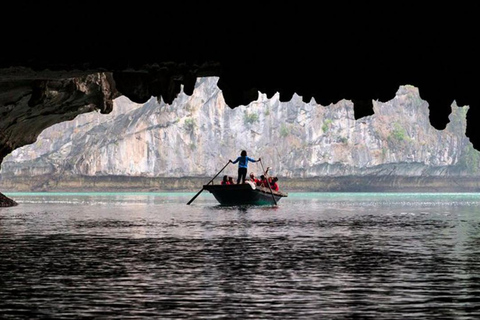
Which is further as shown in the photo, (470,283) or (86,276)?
(86,276)

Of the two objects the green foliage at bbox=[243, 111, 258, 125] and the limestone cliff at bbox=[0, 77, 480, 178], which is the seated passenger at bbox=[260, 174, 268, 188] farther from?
the green foliage at bbox=[243, 111, 258, 125]

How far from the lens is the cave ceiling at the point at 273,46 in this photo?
1841 cm

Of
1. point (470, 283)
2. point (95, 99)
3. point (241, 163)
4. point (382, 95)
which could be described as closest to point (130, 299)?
point (470, 283)

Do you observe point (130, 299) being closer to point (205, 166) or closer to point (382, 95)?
point (382, 95)

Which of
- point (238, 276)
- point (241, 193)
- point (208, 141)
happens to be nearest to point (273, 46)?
point (238, 276)

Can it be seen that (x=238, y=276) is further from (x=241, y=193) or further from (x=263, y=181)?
(x=263, y=181)

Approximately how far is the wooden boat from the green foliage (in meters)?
130

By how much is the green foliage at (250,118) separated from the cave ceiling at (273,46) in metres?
174

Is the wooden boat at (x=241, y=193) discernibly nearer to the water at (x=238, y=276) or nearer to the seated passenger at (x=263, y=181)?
the seated passenger at (x=263, y=181)

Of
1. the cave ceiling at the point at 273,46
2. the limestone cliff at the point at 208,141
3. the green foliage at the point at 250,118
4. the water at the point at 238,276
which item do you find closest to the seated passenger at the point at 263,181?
the water at the point at 238,276

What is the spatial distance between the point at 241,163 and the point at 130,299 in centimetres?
4687

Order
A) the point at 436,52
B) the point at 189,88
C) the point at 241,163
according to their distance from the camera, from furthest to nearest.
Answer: the point at 241,163, the point at 189,88, the point at 436,52

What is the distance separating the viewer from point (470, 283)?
15.9 m

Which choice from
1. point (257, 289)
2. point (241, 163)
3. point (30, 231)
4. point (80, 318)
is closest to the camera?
point (80, 318)
